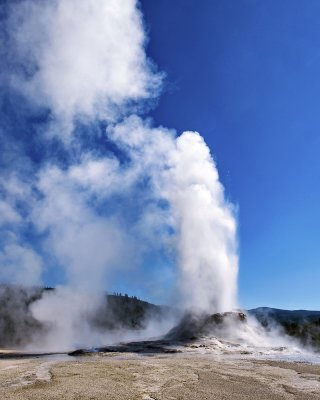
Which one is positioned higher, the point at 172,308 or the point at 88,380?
the point at 172,308

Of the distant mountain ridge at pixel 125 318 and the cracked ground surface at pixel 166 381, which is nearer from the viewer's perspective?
the cracked ground surface at pixel 166 381

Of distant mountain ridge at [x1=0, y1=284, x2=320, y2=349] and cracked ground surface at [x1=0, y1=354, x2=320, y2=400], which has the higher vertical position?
distant mountain ridge at [x1=0, y1=284, x2=320, y2=349]

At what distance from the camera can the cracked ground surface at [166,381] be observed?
1435 centimetres

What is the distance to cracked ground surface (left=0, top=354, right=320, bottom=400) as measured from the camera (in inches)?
565

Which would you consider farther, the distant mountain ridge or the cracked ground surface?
the distant mountain ridge

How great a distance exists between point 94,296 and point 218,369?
62.0 meters

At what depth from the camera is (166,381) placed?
57.2 ft

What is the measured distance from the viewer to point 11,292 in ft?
236

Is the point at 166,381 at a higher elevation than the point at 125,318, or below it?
below

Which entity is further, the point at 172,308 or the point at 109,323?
the point at 109,323

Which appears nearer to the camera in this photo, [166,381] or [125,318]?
[166,381]

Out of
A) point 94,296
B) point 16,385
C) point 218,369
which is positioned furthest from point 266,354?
point 94,296

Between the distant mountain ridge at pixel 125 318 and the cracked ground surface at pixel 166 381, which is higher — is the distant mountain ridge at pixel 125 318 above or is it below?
above

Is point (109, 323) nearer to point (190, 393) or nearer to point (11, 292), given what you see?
point (11, 292)
